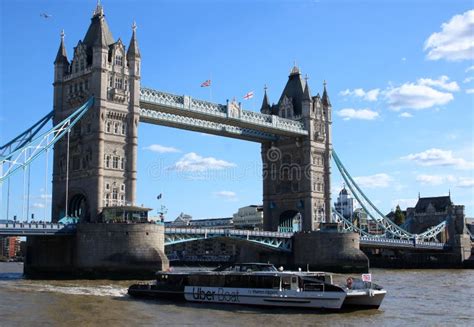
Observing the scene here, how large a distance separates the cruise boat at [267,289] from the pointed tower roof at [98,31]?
33.5 m

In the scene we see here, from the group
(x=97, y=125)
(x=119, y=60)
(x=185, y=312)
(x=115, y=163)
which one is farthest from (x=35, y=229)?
(x=185, y=312)

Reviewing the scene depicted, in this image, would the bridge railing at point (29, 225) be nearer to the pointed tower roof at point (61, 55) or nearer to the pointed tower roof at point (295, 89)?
the pointed tower roof at point (61, 55)

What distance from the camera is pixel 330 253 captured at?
83.9m

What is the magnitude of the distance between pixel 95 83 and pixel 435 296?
3949 centimetres

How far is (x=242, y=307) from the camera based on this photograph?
4088 cm

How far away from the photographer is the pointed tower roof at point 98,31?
230 ft

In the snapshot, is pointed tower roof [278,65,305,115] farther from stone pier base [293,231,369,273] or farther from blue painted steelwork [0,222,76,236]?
blue painted steelwork [0,222,76,236]

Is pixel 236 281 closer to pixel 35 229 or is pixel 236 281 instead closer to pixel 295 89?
pixel 35 229

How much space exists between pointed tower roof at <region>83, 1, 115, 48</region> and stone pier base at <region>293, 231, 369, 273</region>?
1375 inches

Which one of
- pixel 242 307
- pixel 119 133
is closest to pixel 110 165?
pixel 119 133

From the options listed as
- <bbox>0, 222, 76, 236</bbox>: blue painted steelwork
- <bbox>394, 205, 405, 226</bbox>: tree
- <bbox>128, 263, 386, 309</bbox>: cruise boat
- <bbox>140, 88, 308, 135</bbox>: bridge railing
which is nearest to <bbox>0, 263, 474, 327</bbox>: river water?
<bbox>128, 263, 386, 309</bbox>: cruise boat

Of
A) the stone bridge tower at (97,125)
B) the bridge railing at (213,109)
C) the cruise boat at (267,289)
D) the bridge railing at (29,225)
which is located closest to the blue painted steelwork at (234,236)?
the stone bridge tower at (97,125)

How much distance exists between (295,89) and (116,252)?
45.1 m

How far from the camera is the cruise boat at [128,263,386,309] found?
3925 centimetres
